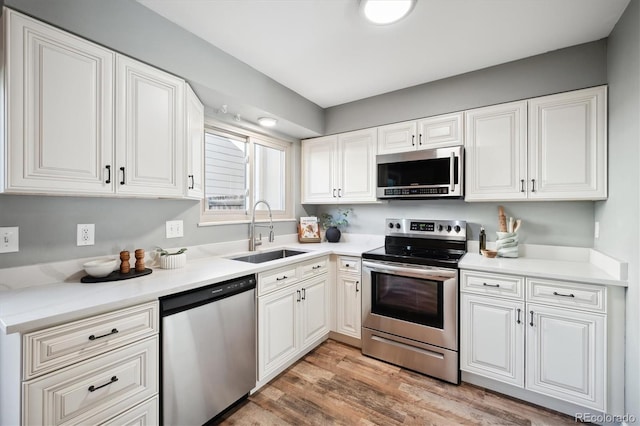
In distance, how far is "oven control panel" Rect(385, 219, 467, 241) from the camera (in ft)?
8.57

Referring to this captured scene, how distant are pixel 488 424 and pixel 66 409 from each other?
220cm

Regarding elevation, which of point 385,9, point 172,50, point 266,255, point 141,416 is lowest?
point 141,416

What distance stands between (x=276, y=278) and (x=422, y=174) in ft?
5.22

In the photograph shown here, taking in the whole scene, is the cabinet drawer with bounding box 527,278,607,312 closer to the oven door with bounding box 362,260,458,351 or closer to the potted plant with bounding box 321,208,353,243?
the oven door with bounding box 362,260,458,351

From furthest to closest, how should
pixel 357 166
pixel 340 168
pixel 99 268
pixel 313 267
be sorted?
pixel 340 168
pixel 357 166
pixel 313 267
pixel 99 268

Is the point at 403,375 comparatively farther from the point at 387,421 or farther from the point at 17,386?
the point at 17,386

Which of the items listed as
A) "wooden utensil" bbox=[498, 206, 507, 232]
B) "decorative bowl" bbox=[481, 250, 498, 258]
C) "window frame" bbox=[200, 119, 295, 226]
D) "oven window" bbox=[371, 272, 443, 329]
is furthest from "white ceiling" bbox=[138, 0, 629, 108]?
"oven window" bbox=[371, 272, 443, 329]

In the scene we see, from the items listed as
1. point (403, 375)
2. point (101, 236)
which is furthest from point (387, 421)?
point (101, 236)

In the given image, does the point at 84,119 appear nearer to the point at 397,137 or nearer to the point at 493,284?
the point at 397,137

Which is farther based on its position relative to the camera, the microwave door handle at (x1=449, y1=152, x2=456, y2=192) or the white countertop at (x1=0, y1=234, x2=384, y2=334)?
the microwave door handle at (x1=449, y1=152, x2=456, y2=192)

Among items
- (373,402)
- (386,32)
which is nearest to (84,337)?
(373,402)

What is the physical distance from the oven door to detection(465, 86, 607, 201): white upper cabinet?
81 cm

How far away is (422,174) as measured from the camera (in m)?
2.55

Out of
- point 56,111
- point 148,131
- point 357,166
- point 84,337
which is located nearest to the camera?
point 84,337
